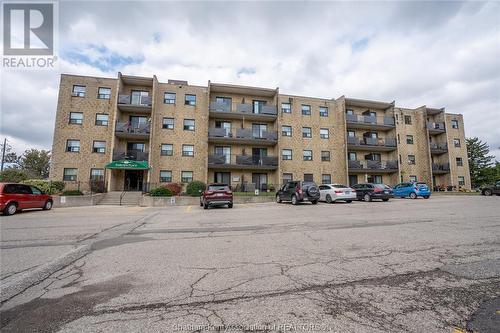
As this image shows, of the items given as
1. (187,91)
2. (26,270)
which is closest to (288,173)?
(187,91)

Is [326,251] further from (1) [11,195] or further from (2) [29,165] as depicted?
(2) [29,165]

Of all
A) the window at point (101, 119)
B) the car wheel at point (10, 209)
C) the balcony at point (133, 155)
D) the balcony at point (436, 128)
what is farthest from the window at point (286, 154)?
the car wheel at point (10, 209)

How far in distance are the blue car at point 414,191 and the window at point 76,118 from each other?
107 feet

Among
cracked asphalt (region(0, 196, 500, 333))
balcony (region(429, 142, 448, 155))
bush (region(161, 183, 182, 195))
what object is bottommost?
cracked asphalt (region(0, 196, 500, 333))

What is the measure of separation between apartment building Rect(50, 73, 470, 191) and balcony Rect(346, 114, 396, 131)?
13 cm

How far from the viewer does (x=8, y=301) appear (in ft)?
9.47

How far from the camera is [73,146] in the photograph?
→ 23.8m

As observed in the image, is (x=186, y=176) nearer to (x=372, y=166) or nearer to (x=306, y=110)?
(x=306, y=110)

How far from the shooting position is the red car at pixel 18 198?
1212 cm

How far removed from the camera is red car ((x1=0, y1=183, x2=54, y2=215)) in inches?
477

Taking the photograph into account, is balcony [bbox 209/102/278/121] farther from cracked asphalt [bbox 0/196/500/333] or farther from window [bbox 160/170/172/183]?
cracked asphalt [bbox 0/196/500/333]

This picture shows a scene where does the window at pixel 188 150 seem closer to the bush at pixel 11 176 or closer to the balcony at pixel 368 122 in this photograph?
the balcony at pixel 368 122

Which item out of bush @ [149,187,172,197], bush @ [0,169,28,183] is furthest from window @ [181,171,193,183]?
bush @ [0,169,28,183]

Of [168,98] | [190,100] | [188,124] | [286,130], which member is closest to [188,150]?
[188,124]
